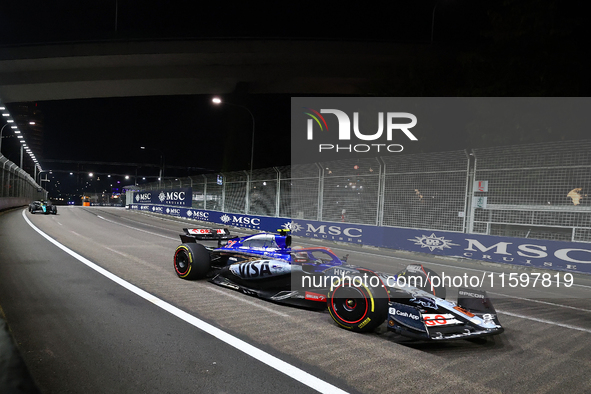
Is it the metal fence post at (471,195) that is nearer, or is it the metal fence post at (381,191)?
the metal fence post at (471,195)

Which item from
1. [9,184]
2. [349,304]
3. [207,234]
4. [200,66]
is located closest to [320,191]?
[207,234]

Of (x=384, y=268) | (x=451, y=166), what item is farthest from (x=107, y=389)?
(x=451, y=166)

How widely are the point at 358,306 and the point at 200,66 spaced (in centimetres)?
2315

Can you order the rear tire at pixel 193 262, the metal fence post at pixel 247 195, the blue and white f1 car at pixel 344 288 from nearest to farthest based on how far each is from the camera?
the blue and white f1 car at pixel 344 288 → the rear tire at pixel 193 262 → the metal fence post at pixel 247 195

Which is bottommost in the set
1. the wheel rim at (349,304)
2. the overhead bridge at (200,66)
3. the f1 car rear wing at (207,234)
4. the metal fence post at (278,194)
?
the wheel rim at (349,304)

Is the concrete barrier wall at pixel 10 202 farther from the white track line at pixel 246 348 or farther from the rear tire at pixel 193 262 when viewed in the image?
the white track line at pixel 246 348

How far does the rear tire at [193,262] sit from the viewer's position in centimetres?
650

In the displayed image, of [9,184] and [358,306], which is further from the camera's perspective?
[9,184]

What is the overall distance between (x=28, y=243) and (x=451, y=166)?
42.2ft

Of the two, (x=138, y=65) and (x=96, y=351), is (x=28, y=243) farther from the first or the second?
(x=138, y=65)

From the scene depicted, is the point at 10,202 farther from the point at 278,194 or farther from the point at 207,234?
the point at 207,234

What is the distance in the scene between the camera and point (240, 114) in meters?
28.0

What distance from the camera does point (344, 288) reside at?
4207mm

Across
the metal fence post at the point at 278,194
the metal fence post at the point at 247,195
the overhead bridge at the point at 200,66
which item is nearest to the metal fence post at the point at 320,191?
the metal fence post at the point at 278,194
